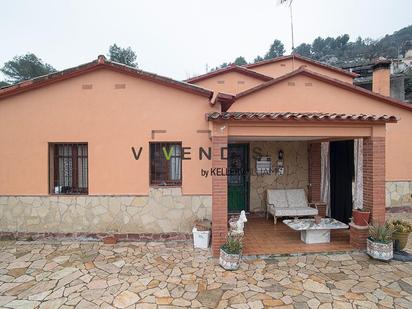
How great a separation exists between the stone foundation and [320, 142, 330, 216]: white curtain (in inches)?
124

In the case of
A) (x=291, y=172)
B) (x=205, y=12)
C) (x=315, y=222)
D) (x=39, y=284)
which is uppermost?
(x=205, y=12)

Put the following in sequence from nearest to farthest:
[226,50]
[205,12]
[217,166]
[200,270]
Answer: [200,270] → [217,166] → [205,12] → [226,50]

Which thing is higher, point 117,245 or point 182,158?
point 182,158

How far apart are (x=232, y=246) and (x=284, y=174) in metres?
5.88

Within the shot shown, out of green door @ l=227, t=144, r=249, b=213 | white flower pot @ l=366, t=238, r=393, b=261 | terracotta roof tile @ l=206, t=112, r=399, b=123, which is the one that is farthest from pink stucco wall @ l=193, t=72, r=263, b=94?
white flower pot @ l=366, t=238, r=393, b=261

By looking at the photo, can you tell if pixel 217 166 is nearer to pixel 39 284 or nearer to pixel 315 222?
pixel 315 222

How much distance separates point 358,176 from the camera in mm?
8555

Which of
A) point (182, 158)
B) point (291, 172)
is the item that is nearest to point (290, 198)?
point (291, 172)

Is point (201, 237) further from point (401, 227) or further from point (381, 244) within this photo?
point (401, 227)

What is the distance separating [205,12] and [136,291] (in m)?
21.1

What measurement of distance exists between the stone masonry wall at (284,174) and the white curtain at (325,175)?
0.69 metres

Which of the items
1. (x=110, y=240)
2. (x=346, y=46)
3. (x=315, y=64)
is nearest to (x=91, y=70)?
(x=110, y=240)

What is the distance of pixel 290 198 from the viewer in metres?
10.8

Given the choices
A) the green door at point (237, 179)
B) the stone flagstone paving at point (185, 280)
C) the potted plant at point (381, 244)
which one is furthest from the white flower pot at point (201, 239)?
the potted plant at point (381, 244)
